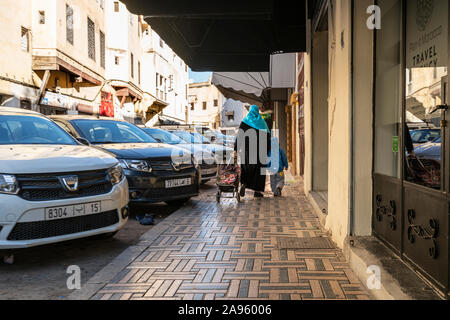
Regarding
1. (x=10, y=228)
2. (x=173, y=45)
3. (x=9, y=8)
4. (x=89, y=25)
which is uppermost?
(x=89, y=25)

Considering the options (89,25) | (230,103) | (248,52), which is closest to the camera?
(248,52)

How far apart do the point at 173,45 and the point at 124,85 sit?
20.9 metres

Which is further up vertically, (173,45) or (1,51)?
(1,51)

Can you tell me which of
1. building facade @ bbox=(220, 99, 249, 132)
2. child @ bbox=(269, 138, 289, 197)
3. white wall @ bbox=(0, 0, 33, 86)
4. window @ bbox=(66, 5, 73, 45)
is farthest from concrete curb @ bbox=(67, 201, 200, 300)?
building facade @ bbox=(220, 99, 249, 132)

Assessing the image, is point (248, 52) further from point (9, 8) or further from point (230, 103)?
point (230, 103)

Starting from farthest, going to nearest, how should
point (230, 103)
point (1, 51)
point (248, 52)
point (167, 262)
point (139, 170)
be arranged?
point (230, 103) → point (1, 51) → point (248, 52) → point (139, 170) → point (167, 262)

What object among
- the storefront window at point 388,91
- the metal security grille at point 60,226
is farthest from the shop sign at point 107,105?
the storefront window at point 388,91

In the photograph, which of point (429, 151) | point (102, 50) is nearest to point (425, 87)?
point (429, 151)

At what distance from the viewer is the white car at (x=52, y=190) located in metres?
3.98

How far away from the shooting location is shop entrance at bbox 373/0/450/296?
2.76 metres

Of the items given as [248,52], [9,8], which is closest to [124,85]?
[9,8]

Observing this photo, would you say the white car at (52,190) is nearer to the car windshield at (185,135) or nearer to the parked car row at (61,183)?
the parked car row at (61,183)

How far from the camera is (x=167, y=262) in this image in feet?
14.4

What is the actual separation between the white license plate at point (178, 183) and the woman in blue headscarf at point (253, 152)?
5.67 feet
